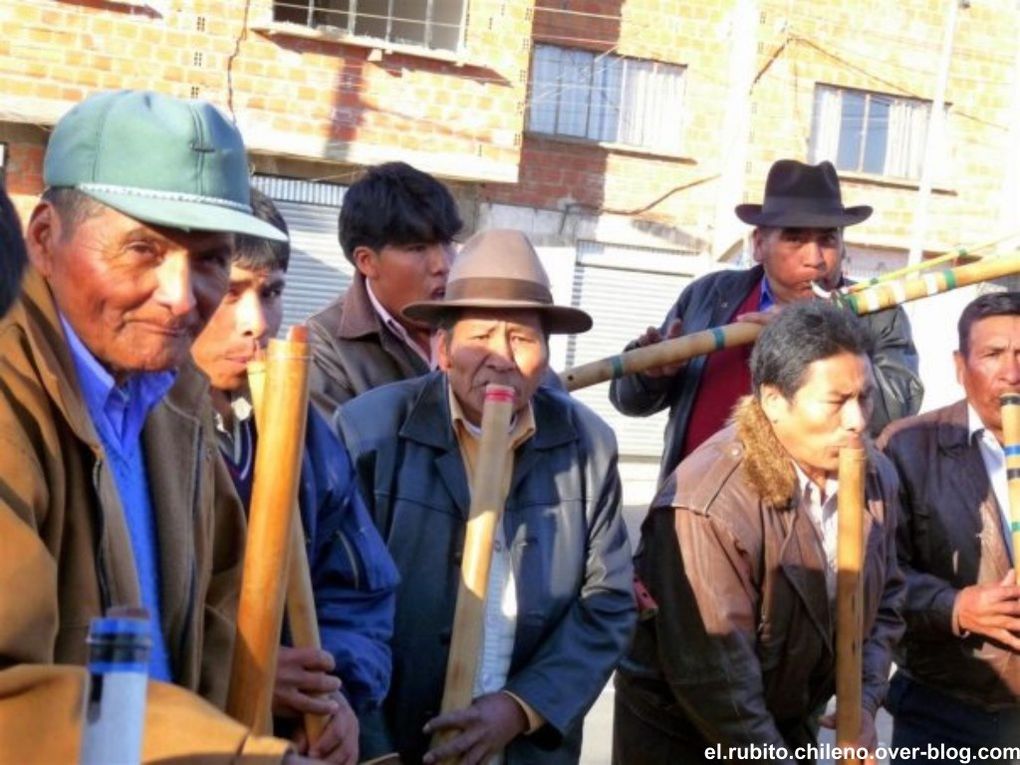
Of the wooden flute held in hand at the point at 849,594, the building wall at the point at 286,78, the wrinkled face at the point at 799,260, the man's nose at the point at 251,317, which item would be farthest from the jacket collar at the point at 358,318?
the building wall at the point at 286,78

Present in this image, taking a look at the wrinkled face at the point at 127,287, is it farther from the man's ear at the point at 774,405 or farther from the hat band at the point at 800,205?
the hat band at the point at 800,205

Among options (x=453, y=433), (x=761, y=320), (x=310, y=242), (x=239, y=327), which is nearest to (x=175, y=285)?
(x=239, y=327)

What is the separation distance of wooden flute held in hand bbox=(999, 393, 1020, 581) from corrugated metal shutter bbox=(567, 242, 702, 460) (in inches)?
524

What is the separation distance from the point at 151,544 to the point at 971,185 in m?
18.2

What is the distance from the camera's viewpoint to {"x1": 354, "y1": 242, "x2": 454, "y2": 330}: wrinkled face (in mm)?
4285

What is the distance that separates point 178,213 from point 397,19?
48.2 feet

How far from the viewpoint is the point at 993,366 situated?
4.87 meters

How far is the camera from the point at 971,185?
63.5ft

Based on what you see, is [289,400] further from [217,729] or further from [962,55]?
[962,55]

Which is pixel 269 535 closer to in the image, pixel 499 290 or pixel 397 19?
pixel 499 290

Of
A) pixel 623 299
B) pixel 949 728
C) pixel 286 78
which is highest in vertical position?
pixel 286 78

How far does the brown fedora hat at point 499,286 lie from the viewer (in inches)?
145

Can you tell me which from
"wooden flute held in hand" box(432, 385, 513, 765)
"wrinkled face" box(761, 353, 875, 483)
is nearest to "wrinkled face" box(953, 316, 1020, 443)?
"wrinkled face" box(761, 353, 875, 483)

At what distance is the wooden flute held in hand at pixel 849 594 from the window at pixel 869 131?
1518 cm
